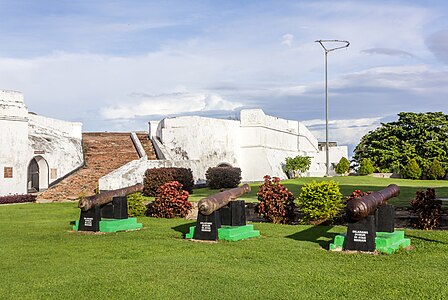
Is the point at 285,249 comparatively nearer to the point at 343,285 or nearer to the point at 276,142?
the point at 343,285

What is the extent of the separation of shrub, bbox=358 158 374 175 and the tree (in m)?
0.96

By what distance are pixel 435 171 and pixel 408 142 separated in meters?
4.37

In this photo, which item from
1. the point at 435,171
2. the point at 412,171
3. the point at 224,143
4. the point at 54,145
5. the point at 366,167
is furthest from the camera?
the point at 366,167

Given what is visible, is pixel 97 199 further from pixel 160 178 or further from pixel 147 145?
pixel 147 145

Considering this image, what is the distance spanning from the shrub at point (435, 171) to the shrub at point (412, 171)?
566mm

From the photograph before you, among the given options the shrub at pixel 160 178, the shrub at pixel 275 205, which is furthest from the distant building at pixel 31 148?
the shrub at pixel 275 205

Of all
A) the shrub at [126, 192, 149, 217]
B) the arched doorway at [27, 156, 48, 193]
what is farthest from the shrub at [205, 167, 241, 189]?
the shrub at [126, 192, 149, 217]

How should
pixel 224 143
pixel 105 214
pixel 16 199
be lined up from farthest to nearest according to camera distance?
pixel 224 143 → pixel 16 199 → pixel 105 214

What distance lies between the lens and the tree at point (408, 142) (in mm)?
37125

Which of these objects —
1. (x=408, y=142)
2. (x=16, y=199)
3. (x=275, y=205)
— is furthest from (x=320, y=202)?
(x=408, y=142)

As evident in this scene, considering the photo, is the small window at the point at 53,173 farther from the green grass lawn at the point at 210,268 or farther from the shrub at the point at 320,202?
the shrub at the point at 320,202

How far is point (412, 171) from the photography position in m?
35.1

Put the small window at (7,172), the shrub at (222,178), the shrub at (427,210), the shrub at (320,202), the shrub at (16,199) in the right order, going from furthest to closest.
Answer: the shrub at (222,178)
the small window at (7,172)
the shrub at (16,199)
the shrub at (320,202)
the shrub at (427,210)

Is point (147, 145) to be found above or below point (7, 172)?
above
